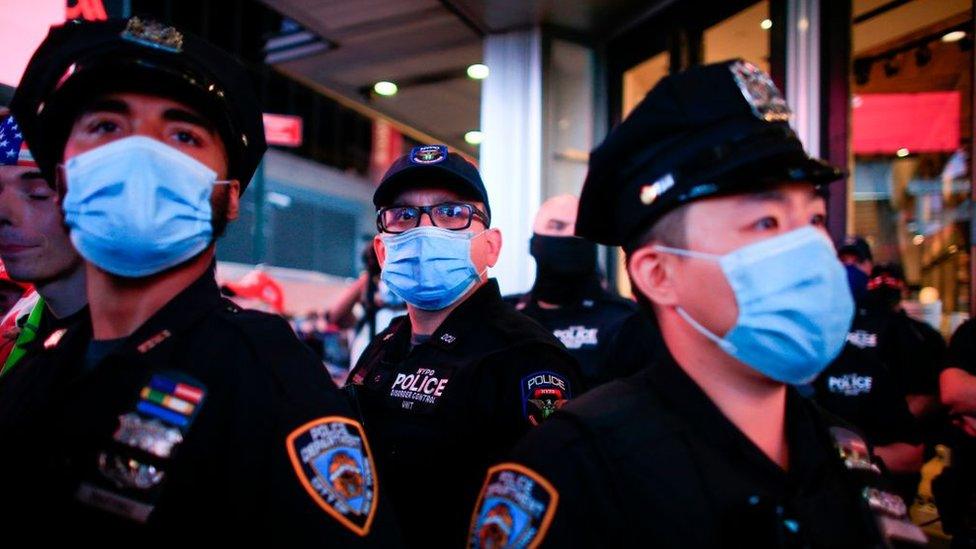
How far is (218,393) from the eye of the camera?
125cm

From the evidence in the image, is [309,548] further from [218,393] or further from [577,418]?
[577,418]

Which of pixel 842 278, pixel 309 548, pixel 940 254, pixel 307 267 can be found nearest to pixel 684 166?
pixel 842 278

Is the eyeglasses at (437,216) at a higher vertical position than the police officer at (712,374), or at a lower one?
higher

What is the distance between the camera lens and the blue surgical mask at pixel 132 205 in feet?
4.47

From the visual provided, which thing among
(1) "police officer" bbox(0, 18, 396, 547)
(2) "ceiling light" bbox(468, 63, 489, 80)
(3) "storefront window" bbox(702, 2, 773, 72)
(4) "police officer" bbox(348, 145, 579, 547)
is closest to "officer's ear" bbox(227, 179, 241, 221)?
(1) "police officer" bbox(0, 18, 396, 547)

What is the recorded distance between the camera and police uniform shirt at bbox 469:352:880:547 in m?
1.21

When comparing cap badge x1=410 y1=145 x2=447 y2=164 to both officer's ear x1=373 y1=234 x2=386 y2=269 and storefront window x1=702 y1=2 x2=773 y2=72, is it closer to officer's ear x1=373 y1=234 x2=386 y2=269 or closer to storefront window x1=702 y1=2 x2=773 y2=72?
officer's ear x1=373 y1=234 x2=386 y2=269

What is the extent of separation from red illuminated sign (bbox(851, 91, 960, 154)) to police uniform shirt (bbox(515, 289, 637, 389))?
3.69m

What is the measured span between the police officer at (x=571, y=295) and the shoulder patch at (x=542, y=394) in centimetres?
196

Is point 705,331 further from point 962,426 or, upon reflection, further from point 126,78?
point 962,426

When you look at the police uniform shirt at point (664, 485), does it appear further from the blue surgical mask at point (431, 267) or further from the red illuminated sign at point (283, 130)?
the red illuminated sign at point (283, 130)

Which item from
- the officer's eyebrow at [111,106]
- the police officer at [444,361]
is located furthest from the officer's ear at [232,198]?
the police officer at [444,361]

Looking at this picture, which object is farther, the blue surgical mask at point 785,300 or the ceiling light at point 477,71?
the ceiling light at point 477,71

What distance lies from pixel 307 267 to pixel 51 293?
20.0 m
